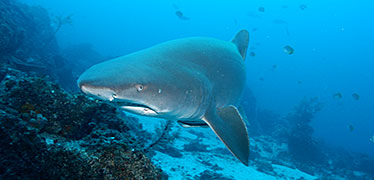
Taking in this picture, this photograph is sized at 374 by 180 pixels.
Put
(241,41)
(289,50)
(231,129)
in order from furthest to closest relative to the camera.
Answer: (289,50) → (241,41) → (231,129)

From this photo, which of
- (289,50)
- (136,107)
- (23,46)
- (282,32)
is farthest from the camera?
(282,32)

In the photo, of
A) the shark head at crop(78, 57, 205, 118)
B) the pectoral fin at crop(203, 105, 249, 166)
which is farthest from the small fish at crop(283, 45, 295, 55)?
the shark head at crop(78, 57, 205, 118)

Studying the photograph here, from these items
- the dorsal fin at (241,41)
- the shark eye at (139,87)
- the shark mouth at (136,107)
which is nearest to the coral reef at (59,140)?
the shark mouth at (136,107)

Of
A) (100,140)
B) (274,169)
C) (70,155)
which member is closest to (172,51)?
(100,140)

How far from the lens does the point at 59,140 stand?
2.00 m

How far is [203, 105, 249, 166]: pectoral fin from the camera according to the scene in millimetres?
2287

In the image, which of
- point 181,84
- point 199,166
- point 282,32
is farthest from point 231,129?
point 282,32

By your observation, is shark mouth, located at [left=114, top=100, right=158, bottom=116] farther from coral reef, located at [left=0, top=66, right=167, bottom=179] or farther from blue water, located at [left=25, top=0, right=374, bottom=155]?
blue water, located at [left=25, top=0, right=374, bottom=155]

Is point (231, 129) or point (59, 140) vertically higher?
point (231, 129)

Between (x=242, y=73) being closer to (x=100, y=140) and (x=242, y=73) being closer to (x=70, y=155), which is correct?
(x=100, y=140)

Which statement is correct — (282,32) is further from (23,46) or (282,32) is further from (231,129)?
(231,129)

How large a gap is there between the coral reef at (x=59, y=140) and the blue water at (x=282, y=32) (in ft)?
369

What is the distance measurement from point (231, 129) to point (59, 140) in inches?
70.6

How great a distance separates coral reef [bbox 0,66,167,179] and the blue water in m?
112
